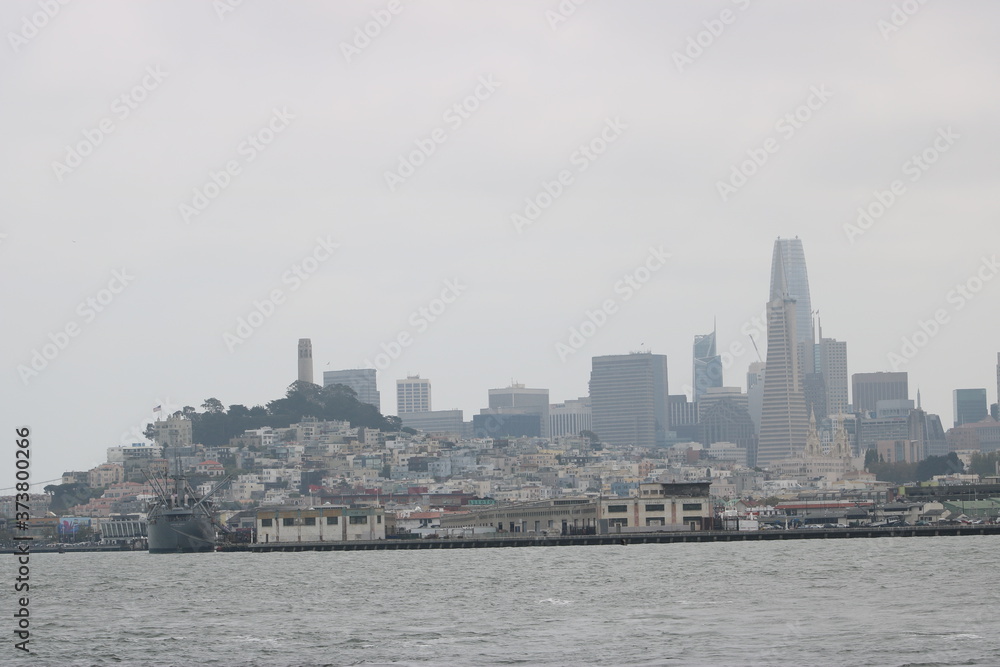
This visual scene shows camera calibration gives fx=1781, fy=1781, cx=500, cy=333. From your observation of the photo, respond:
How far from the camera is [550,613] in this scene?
72812 mm

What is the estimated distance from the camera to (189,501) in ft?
631

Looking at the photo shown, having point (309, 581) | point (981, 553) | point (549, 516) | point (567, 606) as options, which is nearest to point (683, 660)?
point (567, 606)

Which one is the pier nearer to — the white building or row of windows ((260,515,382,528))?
the white building

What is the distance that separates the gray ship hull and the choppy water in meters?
59.5

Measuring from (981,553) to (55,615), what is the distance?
63184 millimetres

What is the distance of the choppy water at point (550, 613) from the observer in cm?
5884

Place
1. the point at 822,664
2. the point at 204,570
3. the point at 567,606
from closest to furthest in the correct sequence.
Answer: the point at 822,664 < the point at 567,606 < the point at 204,570

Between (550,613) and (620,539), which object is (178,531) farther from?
(550,613)

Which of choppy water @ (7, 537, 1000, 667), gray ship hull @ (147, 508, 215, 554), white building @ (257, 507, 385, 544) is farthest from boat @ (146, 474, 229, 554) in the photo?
choppy water @ (7, 537, 1000, 667)

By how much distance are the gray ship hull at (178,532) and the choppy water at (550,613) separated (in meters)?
59.5

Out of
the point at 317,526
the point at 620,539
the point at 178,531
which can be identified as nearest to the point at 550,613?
the point at 620,539

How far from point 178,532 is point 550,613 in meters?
115

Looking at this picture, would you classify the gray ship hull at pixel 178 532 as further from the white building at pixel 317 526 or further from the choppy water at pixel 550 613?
the choppy water at pixel 550 613

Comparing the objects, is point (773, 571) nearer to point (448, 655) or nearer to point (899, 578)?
point (899, 578)
